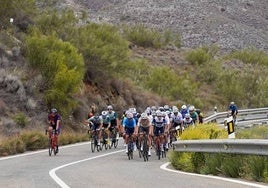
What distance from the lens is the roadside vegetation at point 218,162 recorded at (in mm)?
12484

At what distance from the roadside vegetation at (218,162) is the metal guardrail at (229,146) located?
0.16m

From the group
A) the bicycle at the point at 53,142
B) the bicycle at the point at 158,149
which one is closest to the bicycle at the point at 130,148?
the bicycle at the point at 158,149

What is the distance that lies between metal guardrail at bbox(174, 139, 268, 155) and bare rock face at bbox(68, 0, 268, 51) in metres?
79.6

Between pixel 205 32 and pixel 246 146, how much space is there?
87653 mm

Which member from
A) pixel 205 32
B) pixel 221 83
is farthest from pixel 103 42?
pixel 205 32

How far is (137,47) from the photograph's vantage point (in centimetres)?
8150

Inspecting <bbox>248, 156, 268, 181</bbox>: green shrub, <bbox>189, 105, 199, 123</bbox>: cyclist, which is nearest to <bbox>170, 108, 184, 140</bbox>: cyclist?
<bbox>189, 105, 199, 123</bbox>: cyclist

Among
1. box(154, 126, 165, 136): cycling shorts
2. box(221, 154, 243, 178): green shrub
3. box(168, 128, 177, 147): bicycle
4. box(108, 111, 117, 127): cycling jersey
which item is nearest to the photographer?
box(221, 154, 243, 178): green shrub

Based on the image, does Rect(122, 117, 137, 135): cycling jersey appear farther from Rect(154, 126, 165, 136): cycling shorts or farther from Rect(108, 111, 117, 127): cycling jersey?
Rect(108, 111, 117, 127): cycling jersey

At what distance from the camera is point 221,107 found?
179 ft

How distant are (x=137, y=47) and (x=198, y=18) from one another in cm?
2632

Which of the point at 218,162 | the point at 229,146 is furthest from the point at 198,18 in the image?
the point at 229,146

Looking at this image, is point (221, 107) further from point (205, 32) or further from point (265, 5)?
point (265, 5)

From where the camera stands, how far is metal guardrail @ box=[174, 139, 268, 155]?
12.3 m
